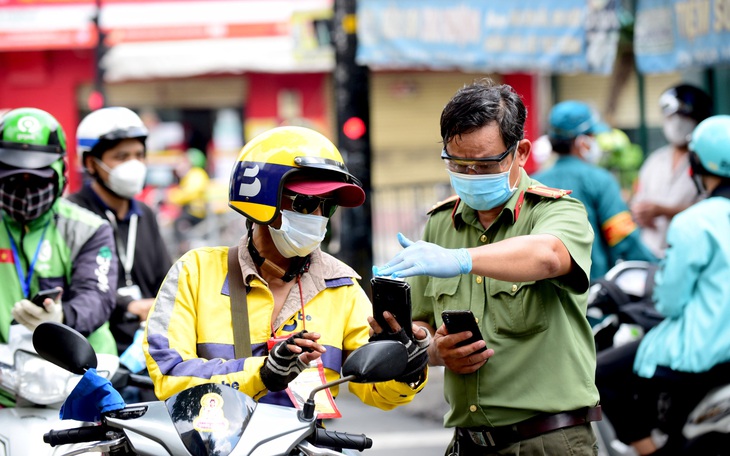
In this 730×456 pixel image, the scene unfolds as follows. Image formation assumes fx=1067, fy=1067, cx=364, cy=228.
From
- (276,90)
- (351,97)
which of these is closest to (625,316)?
(351,97)

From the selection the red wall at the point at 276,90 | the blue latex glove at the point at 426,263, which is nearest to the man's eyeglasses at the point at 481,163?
the blue latex glove at the point at 426,263

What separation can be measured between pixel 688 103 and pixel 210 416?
20.1ft

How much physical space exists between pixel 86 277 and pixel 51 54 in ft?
68.0

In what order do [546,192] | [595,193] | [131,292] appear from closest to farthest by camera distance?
[546,192] → [131,292] → [595,193]

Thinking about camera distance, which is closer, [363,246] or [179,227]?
[363,246]

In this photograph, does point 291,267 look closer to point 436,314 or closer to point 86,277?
point 436,314

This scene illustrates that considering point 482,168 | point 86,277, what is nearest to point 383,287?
point 482,168

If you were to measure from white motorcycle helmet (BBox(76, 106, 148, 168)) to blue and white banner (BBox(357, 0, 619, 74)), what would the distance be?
5.35m

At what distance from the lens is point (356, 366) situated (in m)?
3.01

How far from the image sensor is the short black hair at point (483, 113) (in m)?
3.69

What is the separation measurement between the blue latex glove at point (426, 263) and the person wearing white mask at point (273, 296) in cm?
21

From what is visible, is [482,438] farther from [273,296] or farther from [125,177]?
[125,177]

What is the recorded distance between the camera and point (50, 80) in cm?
2411

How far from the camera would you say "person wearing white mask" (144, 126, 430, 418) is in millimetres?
3402
